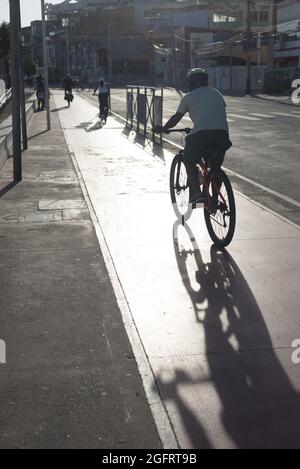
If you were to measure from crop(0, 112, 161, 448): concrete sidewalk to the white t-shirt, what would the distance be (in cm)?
179

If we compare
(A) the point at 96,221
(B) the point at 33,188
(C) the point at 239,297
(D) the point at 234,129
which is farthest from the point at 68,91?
(C) the point at 239,297

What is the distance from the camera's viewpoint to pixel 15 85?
35.5 feet

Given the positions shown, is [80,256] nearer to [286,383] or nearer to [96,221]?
[96,221]

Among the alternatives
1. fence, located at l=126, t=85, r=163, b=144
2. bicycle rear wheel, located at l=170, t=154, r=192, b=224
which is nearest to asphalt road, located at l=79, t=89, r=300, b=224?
fence, located at l=126, t=85, r=163, b=144

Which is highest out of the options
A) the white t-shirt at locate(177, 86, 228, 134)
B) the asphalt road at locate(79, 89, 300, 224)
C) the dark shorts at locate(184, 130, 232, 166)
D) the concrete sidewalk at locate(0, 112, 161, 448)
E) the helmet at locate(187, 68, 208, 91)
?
the helmet at locate(187, 68, 208, 91)

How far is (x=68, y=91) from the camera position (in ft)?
124

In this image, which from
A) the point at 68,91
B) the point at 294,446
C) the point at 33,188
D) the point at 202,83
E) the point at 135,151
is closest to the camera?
the point at 294,446

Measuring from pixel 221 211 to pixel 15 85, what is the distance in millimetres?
5762

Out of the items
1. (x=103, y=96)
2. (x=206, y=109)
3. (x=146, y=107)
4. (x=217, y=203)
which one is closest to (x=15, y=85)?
(x=206, y=109)

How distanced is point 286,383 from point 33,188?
733cm

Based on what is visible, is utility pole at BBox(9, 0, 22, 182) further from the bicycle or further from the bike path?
the bicycle

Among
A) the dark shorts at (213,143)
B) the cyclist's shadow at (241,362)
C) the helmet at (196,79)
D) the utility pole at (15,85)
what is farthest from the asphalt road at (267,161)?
the utility pole at (15,85)

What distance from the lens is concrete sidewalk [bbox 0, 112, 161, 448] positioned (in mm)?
3281

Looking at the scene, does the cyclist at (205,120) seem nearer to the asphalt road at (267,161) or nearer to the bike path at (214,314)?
the bike path at (214,314)
